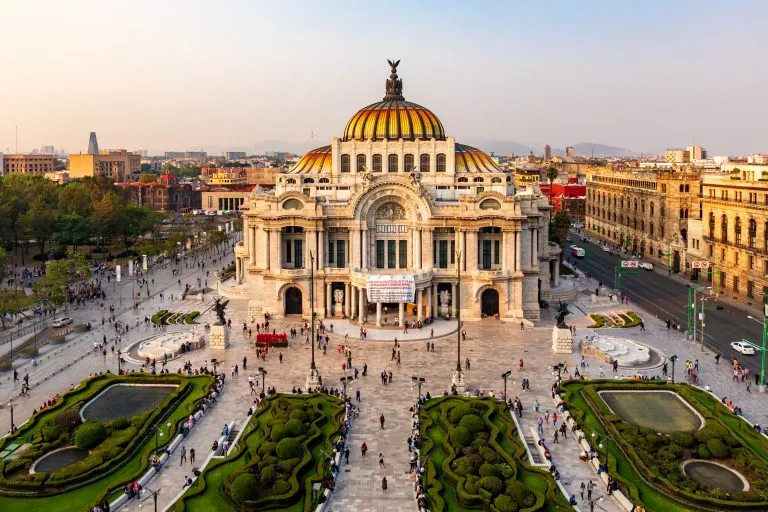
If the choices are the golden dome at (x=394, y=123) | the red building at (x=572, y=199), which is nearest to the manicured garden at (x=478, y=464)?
the golden dome at (x=394, y=123)

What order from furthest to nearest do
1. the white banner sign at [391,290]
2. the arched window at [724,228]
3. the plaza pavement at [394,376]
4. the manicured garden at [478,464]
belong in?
the arched window at [724,228] < the white banner sign at [391,290] < the plaza pavement at [394,376] < the manicured garden at [478,464]

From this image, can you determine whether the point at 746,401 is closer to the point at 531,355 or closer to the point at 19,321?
the point at 531,355

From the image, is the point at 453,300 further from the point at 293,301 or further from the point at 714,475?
the point at 714,475

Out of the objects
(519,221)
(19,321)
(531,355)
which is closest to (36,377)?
(19,321)

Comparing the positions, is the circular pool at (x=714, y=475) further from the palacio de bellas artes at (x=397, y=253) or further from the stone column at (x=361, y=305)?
the stone column at (x=361, y=305)

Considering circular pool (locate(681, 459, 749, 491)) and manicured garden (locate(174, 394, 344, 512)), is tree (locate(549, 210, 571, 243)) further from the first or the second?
circular pool (locate(681, 459, 749, 491))

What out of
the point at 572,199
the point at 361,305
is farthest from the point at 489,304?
the point at 572,199

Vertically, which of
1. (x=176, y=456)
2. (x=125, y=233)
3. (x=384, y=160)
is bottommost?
(x=176, y=456)
